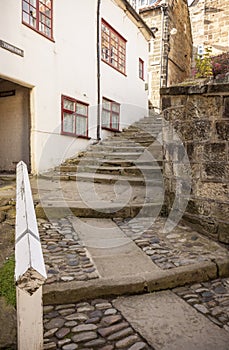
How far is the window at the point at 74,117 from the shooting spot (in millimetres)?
7470

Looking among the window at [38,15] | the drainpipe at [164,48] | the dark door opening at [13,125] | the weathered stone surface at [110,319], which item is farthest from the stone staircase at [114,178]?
the drainpipe at [164,48]

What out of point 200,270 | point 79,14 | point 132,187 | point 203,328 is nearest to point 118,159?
point 132,187

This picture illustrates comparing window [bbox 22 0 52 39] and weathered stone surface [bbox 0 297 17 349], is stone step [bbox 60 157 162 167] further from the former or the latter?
weathered stone surface [bbox 0 297 17 349]

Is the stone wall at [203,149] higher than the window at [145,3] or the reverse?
the reverse

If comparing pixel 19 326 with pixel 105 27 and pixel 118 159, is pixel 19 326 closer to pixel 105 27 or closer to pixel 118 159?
pixel 118 159

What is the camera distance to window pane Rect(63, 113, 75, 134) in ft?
24.7

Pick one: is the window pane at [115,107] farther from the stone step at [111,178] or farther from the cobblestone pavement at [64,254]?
the cobblestone pavement at [64,254]

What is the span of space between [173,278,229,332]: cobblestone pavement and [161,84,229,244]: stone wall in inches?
28.6

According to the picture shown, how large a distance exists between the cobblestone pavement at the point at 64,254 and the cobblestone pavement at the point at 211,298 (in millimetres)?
746

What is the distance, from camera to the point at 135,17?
1089 centimetres

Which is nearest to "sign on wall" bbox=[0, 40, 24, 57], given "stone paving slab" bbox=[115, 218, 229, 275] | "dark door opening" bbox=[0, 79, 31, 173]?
"dark door opening" bbox=[0, 79, 31, 173]

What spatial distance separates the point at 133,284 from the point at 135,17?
11.2 meters

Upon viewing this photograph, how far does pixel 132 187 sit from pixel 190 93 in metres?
2.40

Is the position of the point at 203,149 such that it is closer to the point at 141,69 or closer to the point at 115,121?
the point at 115,121
